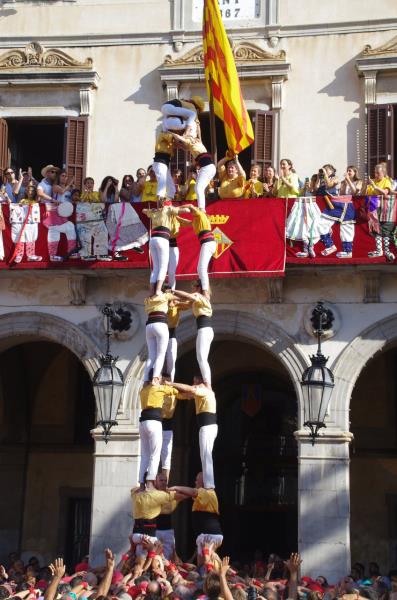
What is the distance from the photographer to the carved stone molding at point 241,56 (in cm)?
2270

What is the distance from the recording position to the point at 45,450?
25.3 metres

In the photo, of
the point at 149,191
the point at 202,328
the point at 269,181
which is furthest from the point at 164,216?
the point at 269,181

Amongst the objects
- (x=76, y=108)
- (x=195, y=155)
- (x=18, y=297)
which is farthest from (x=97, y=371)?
(x=76, y=108)

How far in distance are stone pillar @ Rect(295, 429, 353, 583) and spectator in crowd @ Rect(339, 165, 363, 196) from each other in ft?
13.4

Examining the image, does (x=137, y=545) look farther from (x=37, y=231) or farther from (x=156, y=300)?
(x=37, y=231)

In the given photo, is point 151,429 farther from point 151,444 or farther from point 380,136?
point 380,136

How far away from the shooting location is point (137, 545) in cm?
1523

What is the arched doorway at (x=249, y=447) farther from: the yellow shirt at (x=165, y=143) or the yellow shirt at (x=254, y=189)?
the yellow shirt at (x=165, y=143)

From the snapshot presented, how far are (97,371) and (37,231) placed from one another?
3163 mm

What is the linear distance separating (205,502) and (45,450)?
34.4 ft

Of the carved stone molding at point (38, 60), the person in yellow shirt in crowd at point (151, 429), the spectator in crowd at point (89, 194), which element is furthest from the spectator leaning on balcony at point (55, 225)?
the person in yellow shirt in crowd at point (151, 429)

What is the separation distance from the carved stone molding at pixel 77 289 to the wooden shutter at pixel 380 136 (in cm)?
550

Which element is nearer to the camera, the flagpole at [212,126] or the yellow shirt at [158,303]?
the yellow shirt at [158,303]

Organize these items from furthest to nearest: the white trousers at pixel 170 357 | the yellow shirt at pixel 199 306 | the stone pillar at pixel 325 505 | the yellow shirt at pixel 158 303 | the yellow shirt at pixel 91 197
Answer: the yellow shirt at pixel 91 197, the stone pillar at pixel 325 505, the white trousers at pixel 170 357, the yellow shirt at pixel 199 306, the yellow shirt at pixel 158 303
